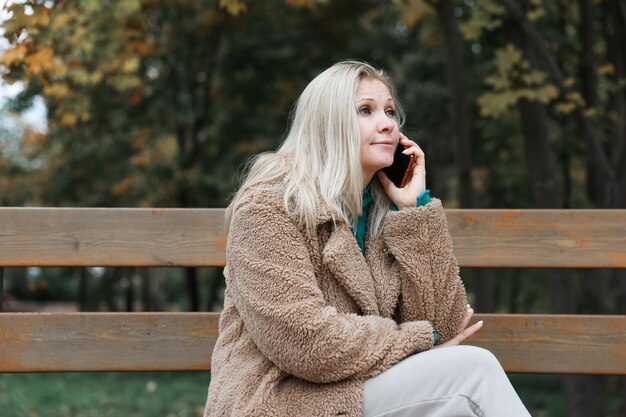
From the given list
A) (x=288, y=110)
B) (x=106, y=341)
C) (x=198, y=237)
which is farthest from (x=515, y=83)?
(x=288, y=110)

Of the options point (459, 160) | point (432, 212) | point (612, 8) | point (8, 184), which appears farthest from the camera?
point (8, 184)

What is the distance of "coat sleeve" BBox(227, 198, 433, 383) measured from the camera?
8.37 feet

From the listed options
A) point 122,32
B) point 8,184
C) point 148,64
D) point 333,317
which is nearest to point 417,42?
Answer: point 148,64

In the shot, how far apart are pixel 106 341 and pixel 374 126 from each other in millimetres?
1391

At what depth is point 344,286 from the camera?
276 centimetres

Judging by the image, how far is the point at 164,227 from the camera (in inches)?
137

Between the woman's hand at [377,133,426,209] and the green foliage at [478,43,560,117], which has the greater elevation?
the green foliage at [478,43,560,117]

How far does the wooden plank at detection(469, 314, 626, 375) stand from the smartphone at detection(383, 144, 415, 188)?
0.76 metres

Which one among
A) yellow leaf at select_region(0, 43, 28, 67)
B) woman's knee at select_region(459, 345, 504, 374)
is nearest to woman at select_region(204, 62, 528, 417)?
woman's knee at select_region(459, 345, 504, 374)

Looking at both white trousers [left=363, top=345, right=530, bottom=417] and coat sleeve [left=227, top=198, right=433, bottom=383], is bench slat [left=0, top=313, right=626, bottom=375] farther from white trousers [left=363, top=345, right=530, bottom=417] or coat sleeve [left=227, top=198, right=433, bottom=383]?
white trousers [left=363, top=345, right=530, bottom=417]

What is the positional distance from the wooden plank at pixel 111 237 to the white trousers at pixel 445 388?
113 cm

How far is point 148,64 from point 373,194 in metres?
10.2

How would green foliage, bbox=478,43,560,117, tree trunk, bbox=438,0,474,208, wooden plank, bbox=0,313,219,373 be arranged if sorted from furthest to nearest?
tree trunk, bbox=438,0,474,208 → green foliage, bbox=478,43,560,117 → wooden plank, bbox=0,313,219,373

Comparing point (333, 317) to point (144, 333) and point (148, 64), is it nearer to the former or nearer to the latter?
point (144, 333)
